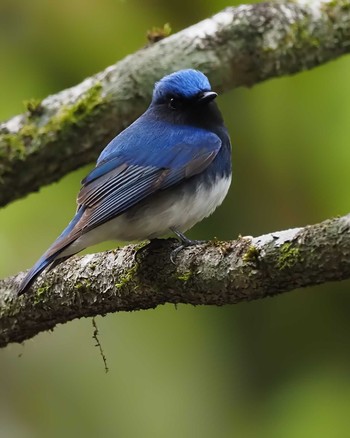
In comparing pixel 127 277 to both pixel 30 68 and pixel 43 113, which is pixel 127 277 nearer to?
pixel 43 113

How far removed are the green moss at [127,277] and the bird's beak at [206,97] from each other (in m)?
0.84

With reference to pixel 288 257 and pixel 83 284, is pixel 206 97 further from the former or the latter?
pixel 288 257

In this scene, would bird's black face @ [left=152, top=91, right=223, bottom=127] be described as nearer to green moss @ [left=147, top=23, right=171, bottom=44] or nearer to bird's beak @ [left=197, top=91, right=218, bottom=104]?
bird's beak @ [left=197, top=91, right=218, bottom=104]

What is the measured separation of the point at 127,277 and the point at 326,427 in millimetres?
1280

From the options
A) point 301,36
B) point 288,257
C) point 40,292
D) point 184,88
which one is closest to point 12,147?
point 184,88

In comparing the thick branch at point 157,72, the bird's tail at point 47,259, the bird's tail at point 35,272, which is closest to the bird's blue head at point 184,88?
the thick branch at point 157,72

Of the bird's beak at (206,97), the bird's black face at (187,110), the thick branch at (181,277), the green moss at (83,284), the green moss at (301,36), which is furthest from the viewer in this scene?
the green moss at (301,36)

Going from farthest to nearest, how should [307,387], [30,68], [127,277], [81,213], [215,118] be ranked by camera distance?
[30,68]
[307,387]
[215,118]
[81,213]
[127,277]

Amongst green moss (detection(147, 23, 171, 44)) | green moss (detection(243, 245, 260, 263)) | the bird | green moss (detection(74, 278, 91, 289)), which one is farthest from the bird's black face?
green moss (detection(243, 245, 260, 263))

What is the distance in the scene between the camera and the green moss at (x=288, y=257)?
226 centimetres

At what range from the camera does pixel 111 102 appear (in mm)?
3922

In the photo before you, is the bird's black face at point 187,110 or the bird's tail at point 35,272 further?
the bird's black face at point 187,110

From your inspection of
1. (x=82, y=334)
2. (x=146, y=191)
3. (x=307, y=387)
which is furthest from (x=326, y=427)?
(x=82, y=334)

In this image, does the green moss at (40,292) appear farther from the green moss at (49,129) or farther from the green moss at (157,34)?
the green moss at (157,34)
